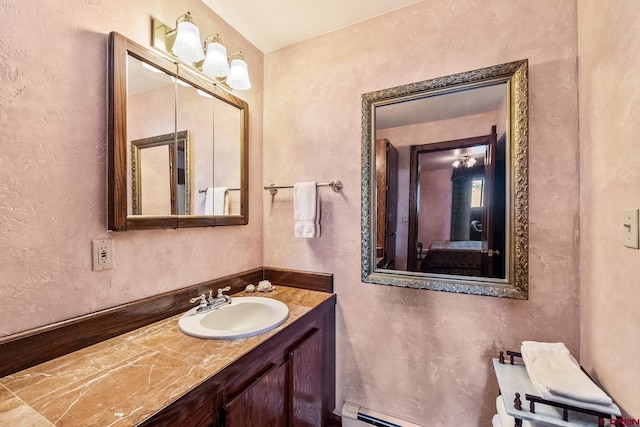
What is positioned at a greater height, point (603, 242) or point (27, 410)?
point (603, 242)

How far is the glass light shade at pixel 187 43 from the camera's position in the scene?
1166 mm

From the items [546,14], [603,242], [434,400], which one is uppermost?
[546,14]

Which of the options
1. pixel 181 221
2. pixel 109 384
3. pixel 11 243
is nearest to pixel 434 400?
pixel 109 384

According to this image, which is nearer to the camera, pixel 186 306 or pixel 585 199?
pixel 585 199

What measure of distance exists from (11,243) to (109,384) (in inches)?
20.1

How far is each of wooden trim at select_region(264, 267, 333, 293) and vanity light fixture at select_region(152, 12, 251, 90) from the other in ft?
3.68

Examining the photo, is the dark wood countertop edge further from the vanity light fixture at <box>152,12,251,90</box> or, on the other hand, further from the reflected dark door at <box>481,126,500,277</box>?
the reflected dark door at <box>481,126,500,277</box>

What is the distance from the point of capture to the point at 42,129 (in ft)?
2.78

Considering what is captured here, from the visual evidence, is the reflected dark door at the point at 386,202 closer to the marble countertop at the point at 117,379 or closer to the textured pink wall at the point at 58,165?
the marble countertop at the point at 117,379

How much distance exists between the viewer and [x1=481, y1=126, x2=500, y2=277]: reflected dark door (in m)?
1.22

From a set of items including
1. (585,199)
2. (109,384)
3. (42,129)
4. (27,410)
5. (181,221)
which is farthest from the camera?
(181,221)

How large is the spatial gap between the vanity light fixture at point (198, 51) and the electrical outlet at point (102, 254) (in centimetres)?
86

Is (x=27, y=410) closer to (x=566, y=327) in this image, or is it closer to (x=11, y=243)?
(x=11, y=243)

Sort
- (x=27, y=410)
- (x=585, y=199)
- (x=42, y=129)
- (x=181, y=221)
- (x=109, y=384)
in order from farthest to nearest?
(x=181, y=221)
(x=585, y=199)
(x=42, y=129)
(x=109, y=384)
(x=27, y=410)
